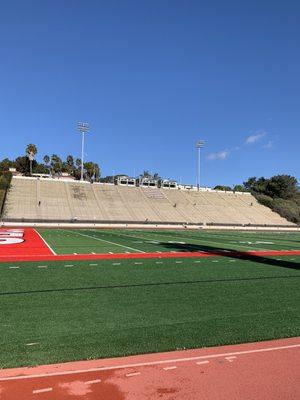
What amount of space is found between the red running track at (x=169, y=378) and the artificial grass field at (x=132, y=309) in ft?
1.23

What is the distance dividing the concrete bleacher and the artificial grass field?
40.9 meters

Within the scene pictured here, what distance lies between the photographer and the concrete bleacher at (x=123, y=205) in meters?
59.1

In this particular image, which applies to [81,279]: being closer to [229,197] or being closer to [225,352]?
[225,352]

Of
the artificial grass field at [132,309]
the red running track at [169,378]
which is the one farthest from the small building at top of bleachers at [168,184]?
the red running track at [169,378]

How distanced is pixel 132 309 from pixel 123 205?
5968 centimetres

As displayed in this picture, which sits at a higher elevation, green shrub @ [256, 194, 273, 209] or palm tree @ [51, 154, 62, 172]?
palm tree @ [51, 154, 62, 172]

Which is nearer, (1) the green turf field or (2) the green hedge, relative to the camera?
(1) the green turf field

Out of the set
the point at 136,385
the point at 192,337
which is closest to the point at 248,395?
the point at 136,385

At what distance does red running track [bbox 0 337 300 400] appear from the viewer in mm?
4617

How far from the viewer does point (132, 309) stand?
8.52 meters

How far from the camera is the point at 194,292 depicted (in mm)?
10484

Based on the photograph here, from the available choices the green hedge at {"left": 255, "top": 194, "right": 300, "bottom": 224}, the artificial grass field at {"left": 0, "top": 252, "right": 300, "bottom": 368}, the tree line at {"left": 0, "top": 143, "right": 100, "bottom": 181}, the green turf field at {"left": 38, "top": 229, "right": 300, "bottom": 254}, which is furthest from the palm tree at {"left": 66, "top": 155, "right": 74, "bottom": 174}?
the artificial grass field at {"left": 0, "top": 252, "right": 300, "bottom": 368}

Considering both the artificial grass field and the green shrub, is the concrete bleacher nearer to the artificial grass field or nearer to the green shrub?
the green shrub

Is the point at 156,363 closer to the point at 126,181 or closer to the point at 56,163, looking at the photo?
the point at 126,181
